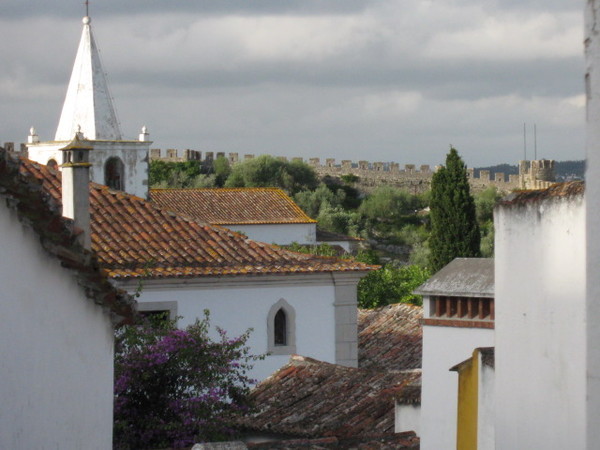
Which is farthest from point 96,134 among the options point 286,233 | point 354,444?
point 286,233

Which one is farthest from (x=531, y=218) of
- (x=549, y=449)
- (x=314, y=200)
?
(x=314, y=200)

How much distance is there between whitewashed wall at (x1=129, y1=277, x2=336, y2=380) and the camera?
19344 mm

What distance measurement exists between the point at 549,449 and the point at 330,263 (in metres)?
14.0

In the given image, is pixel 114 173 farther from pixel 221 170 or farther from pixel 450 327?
pixel 221 170

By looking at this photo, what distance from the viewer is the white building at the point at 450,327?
12586mm

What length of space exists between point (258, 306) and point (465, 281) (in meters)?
7.33

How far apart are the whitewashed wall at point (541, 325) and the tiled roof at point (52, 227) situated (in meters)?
2.63

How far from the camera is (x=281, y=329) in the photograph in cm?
2056

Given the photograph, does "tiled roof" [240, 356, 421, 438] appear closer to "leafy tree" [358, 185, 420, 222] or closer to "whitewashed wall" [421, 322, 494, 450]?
"whitewashed wall" [421, 322, 494, 450]

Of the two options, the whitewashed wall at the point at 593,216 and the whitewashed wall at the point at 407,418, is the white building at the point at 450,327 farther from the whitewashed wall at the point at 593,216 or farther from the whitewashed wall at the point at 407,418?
the whitewashed wall at the point at 593,216

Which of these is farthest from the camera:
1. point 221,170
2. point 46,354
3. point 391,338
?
point 221,170

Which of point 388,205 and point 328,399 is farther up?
point 388,205

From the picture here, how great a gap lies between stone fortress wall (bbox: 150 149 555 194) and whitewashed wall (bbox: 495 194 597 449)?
3304 inches

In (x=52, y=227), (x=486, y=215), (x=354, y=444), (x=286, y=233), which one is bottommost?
(x=354, y=444)
